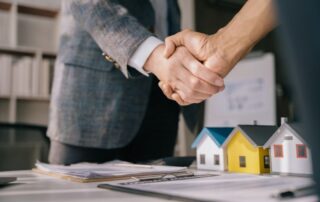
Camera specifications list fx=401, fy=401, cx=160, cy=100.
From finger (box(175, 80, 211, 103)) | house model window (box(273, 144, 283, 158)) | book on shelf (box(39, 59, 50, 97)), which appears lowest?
house model window (box(273, 144, 283, 158))

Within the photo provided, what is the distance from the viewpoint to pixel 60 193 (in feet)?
1.84

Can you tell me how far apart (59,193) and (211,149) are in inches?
15.8

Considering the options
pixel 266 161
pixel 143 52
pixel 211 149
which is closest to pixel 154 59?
pixel 143 52

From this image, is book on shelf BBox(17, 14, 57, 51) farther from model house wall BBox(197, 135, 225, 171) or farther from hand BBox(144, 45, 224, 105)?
model house wall BBox(197, 135, 225, 171)

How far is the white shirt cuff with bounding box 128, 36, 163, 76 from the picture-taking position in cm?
100

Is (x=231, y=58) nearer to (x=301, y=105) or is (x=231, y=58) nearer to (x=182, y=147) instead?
(x=301, y=105)

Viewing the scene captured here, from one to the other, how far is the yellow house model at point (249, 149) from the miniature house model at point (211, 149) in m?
0.02

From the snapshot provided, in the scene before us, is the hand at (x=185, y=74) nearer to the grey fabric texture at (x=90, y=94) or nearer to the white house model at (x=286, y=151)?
the grey fabric texture at (x=90, y=94)

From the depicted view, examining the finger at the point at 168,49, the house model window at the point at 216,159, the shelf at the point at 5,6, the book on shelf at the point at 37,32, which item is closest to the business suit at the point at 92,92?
the finger at the point at 168,49

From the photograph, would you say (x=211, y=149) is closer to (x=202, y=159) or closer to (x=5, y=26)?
(x=202, y=159)

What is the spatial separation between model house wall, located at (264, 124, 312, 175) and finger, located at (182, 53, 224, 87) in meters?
0.29

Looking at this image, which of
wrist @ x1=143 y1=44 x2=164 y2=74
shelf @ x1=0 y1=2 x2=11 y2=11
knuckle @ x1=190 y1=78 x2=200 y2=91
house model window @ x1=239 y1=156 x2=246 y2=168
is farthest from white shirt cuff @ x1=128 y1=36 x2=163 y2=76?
shelf @ x1=0 y1=2 x2=11 y2=11

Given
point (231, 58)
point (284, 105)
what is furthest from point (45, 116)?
point (231, 58)

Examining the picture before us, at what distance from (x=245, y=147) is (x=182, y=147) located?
1.82m
